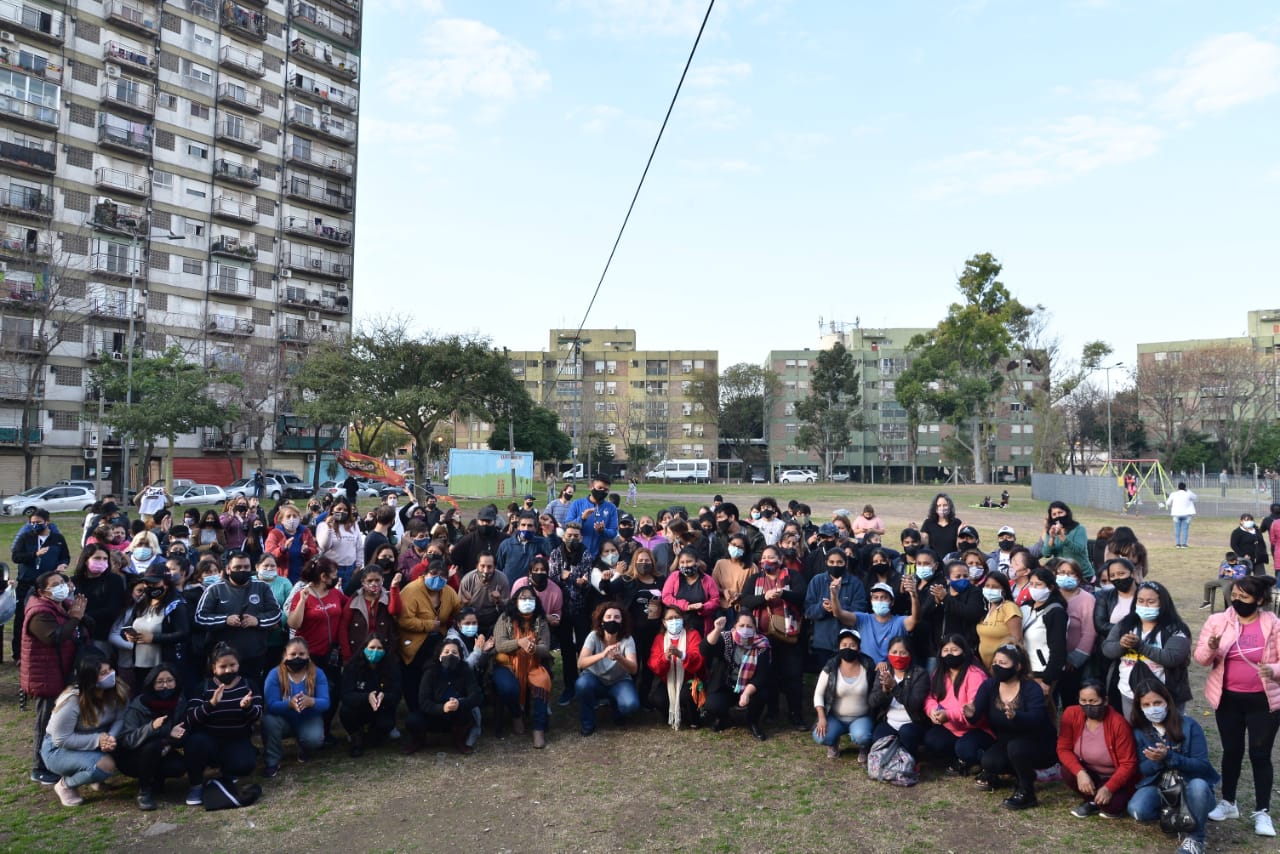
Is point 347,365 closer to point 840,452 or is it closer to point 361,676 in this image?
point 361,676

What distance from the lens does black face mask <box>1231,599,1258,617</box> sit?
233 inches

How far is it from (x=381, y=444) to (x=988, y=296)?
49.1 m

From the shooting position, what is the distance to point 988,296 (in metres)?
60.0

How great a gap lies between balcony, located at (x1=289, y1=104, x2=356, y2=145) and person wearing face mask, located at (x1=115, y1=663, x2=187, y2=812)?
56363mm

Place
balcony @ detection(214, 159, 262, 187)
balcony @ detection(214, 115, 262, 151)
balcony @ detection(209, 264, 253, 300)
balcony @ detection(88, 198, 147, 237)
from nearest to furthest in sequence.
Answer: balcony @ detection(88, 198, 147, 237), balcony @ detection(209, 264, 253, 300), balcony @ detection(214, 159, 262, 187), balcony @ detection(214, 115, 262, 151)

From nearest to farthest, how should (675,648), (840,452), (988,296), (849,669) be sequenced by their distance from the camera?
(849,669), (675,648), (988,296), (840,452)

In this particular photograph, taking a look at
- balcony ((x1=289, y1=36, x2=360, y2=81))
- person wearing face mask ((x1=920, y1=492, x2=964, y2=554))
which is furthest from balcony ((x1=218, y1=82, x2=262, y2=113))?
person wearing face mask ((x1=920, y1=492, x2=964, y2=554))

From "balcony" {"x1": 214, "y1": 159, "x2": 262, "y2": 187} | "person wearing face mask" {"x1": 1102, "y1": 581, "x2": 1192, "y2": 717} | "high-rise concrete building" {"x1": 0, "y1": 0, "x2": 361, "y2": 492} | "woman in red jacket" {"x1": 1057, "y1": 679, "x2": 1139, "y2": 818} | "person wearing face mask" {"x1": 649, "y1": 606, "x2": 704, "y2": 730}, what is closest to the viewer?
"woman in red jacket" {"x1": 1057, "y1": 679, "x2": 1139, "y2": 818}

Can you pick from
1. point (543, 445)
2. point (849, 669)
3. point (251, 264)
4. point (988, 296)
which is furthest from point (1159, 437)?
point (849, 669)

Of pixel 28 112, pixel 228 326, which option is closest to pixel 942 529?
pixel 28 112

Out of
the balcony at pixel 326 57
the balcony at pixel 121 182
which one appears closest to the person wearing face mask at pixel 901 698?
the balcony at pixel 121 182

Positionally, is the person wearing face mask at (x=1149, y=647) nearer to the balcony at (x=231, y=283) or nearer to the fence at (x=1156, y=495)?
the fence at (x=1156, y=495)

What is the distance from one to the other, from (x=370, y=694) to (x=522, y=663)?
1.34 m

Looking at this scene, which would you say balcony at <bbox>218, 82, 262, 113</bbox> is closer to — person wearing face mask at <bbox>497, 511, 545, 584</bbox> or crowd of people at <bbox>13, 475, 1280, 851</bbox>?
crowd of people at <bbox>13, 475, 1280, 851</bbox>
